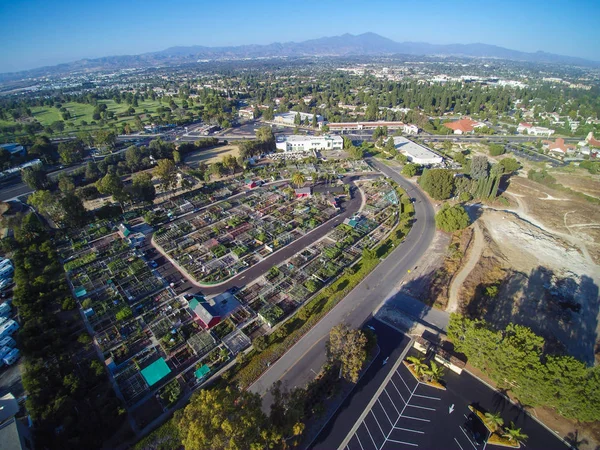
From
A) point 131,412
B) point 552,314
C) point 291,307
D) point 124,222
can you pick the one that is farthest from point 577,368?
point 124,222

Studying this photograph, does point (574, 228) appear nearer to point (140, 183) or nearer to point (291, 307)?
point (291, 307)

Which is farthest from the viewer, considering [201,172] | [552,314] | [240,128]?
[240,128]

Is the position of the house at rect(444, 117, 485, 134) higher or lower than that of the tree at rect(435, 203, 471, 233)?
higher

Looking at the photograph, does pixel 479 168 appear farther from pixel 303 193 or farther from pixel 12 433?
pixel 12 433

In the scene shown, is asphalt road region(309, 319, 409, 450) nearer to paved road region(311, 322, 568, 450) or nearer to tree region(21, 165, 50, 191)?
paved road region(311, 322, 568, 450)

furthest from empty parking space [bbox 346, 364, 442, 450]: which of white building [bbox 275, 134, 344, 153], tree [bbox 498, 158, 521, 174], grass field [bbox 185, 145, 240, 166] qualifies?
white building [bbox 275, 134, 344, 153]

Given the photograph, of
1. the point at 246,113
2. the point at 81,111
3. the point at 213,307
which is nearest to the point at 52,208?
the point at 213,307
